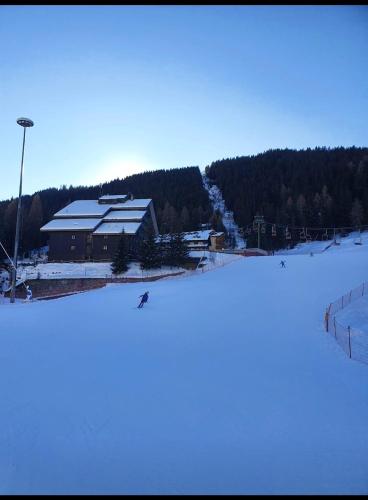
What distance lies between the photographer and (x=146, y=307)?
1919cm

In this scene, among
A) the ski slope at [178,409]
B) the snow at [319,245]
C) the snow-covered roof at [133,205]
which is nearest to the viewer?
the ski slope at [178,409]

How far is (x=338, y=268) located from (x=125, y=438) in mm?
32033

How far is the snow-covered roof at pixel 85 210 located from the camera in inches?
2029

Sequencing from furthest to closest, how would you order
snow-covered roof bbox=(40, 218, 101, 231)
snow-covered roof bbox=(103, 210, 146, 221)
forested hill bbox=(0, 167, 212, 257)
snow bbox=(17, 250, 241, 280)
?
forested hill bbox=(0, 167, 212, 257) < snow-covered roof bbox=(103, 210, 146, 221) < snow-covered roof bbox=(40, 218, 101, 231) < snow bbox=(17, 250, 241, 280)

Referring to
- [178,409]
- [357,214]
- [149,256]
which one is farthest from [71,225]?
[357,214]

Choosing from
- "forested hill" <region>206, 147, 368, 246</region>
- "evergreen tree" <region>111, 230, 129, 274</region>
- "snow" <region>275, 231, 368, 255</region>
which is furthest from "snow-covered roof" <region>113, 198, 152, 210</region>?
"forested hill" <region>206, 147, 368, 246</region>

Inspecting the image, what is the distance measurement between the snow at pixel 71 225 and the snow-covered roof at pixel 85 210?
127 cm

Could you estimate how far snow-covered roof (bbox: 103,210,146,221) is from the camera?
49644 mm

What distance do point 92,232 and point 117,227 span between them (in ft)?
12.0

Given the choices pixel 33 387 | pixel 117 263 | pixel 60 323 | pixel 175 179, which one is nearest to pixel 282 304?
pixel 60 323

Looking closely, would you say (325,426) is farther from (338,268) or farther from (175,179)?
(175,179)

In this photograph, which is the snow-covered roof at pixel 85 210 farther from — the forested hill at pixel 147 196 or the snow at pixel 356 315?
the snow at pixel 356 315

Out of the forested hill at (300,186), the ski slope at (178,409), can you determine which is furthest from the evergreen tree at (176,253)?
the forested hill at (300,186)

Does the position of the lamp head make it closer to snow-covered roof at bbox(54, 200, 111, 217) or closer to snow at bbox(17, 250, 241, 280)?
snow at bbox(17, 250, 241, 280)
